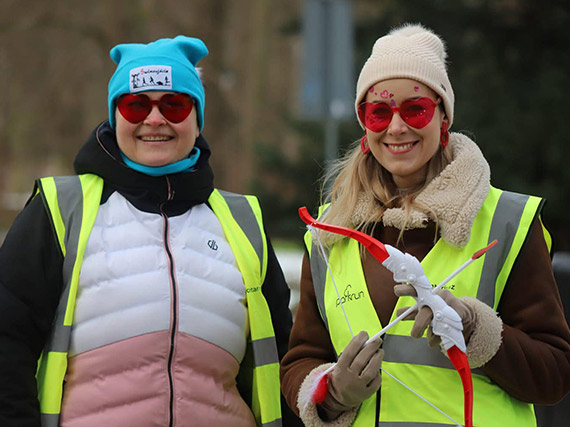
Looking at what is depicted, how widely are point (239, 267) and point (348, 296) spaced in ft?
1.84

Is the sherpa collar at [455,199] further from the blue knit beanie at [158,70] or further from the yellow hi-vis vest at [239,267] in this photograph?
the blue knit beanie at [158,70]

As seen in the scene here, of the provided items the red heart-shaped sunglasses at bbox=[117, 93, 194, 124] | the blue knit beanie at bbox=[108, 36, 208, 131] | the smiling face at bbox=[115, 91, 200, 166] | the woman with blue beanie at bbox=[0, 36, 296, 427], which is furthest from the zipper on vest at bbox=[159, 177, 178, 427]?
the blue knit beanie at bbox=[108, 36, 208, 131]

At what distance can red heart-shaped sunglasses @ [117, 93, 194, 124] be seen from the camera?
3.24 meters

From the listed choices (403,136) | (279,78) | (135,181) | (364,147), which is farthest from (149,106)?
(279,78)

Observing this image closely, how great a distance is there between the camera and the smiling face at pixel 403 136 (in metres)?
2.90

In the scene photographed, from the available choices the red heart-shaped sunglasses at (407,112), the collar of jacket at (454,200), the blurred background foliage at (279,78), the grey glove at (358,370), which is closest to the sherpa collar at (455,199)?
the collar of jacket at (454,200)

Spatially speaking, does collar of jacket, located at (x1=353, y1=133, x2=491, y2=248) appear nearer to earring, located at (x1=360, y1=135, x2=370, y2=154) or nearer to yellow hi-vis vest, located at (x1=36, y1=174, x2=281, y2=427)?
earring, located at (x1=360, y1=135, x2=370, y2=154)

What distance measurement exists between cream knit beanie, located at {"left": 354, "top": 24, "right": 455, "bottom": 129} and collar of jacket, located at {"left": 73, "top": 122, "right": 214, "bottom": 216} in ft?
2.37

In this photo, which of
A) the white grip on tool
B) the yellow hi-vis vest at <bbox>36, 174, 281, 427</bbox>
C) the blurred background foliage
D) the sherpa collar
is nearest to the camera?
the white grip on tool

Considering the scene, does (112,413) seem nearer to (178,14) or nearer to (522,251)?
(522,251)

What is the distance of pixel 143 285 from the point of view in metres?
3.08

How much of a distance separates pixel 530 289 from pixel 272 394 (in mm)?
1104

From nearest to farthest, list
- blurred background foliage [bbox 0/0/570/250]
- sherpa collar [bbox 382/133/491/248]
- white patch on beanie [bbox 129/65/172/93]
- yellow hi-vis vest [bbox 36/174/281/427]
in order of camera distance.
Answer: sherpa collar [bbox 382/133/491/248] < yellow hi-vis vest [bbox 36/174/281/427] < white patch on beanie [bbox 129/65/172/93] < blurred background foliage [bbox 0/0/570/250]

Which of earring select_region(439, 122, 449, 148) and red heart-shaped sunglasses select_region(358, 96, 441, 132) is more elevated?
red heart-shaped sunglasses select_region(358, 96, 441, 132)
